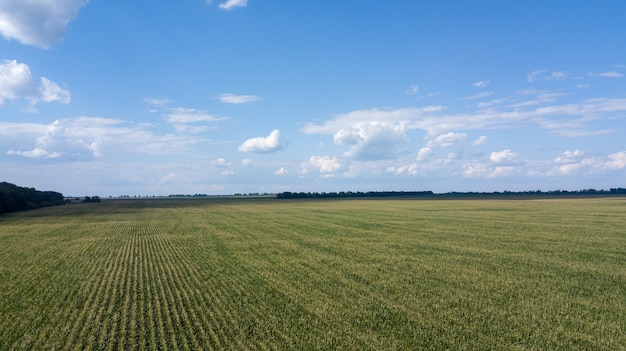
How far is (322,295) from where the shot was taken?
15.4 meters

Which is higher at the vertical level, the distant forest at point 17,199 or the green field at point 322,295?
the distant forest at point 17,199

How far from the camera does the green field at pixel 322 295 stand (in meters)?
11.2

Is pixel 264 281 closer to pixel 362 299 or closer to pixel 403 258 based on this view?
pixel 362 299

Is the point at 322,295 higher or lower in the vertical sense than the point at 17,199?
lower

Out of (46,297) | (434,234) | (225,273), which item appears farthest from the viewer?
(434,234)

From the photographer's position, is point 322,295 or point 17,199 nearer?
point 322,295

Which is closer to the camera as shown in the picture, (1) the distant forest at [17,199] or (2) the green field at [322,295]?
(2) the green field at [322,295]

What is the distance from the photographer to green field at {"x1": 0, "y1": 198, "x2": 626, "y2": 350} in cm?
1116

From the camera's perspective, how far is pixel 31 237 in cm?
3562

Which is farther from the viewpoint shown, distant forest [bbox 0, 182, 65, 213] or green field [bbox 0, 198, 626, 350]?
distant forest [bbox 0, 182, 65, 213]

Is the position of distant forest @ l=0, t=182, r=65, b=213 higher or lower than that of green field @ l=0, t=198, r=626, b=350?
higher

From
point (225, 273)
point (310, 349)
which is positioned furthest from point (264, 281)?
point (310, 349)

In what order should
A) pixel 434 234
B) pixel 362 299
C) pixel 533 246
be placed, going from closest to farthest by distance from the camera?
pixel 362 299, pixel 533 246, pixel 434 234

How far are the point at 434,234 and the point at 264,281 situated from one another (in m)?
19.9
